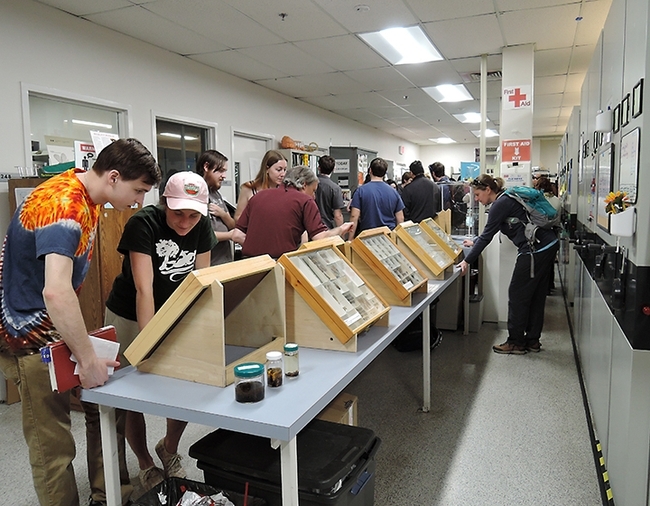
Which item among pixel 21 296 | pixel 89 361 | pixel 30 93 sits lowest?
pixel 89 361

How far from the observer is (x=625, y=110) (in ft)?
6.17

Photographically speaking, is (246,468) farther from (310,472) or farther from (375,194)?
(375,194)

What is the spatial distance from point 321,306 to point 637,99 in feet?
4.22

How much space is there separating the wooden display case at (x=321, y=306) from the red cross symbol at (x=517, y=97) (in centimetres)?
385

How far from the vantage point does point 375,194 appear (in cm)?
473

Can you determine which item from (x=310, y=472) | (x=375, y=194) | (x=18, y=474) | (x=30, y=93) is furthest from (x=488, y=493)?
(x=30, y=93)

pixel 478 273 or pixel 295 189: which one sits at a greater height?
pixel 295 189

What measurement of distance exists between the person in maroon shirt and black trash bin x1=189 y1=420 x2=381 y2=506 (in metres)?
1.38

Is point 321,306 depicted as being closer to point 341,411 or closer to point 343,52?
point 341,411

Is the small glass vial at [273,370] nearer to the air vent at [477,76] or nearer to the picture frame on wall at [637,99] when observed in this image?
the picture frame on wall at [637,99]

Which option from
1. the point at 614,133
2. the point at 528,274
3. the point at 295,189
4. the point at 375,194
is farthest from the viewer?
the point at 375,194

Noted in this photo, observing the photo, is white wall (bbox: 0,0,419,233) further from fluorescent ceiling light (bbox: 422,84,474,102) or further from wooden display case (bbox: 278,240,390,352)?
wooden display case (bbox: 278,240,390,352)

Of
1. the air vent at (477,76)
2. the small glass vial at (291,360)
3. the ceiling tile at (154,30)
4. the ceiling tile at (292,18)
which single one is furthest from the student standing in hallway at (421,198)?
the small glass vial at (291,360)

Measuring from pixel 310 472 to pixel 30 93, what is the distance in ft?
12.1
